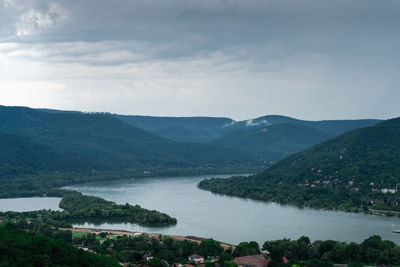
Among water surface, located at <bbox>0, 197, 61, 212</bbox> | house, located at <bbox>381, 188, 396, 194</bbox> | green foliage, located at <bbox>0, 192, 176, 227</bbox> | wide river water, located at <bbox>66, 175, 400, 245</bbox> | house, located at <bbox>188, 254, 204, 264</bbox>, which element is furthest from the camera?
house, located at <bbox>381, 188, 396, 194</bbox>

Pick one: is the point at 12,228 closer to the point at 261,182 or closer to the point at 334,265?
the point at 334,265

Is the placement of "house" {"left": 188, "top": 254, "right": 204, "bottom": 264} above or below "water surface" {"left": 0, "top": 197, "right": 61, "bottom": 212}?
below

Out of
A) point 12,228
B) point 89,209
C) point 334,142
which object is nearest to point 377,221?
point 89,209

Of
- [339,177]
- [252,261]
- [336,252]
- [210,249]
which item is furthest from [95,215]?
[339,177]

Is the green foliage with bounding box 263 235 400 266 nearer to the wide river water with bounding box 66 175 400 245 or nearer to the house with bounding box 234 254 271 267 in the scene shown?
the house with bounding box 234 254 271 267

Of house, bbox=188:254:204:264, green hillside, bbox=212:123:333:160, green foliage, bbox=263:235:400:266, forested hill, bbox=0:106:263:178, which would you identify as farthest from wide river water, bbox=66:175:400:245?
green hillside, bbox=212:123:333:160

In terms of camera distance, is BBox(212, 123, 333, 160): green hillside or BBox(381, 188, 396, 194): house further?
BBox(212, 123, 333, 160): green hillside

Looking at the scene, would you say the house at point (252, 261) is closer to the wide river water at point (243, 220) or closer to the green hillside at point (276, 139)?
the wide river water at point (243, 220)
